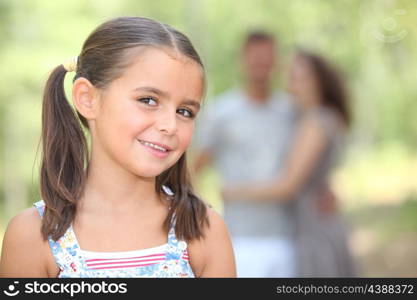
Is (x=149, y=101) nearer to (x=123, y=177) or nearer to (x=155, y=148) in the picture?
(x=155, y=148)

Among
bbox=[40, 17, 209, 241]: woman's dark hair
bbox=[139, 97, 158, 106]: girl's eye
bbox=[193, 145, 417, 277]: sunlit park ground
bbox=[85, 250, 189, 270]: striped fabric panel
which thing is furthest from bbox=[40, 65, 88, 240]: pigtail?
bbox=[193, 145, 417, 277]: sunlit park ground

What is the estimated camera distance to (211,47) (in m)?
13.6

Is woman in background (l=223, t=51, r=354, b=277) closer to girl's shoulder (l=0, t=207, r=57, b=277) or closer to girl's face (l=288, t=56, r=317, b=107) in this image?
Answer: girl's face (l=288, t=56, r=317, b=107)

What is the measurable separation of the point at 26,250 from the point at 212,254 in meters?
0.41

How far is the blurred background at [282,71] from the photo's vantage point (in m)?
10.3

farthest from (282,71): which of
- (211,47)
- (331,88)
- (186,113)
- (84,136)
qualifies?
(186,113)

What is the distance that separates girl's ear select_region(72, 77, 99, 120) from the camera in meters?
1.66

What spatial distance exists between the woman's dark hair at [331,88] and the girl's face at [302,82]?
0.08ft

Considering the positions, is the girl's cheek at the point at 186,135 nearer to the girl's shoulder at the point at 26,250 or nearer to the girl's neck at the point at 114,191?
the girl's neck at the point at 114,191

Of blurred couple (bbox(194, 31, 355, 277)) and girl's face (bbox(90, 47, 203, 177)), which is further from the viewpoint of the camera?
blurred couple (bbox(194, 31, 355, 277))

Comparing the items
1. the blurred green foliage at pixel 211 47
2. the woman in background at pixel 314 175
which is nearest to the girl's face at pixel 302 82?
the woman in background at pixel 314 175

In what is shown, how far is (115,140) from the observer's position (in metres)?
1.60

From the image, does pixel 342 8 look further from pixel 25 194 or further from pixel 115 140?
pixel 115 140

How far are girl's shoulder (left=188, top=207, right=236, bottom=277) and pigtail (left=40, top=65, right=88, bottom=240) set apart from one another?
0.94ft
